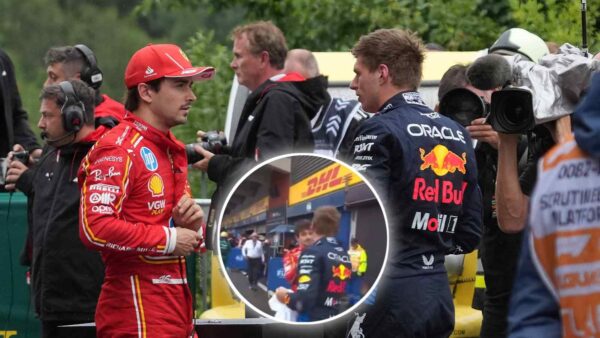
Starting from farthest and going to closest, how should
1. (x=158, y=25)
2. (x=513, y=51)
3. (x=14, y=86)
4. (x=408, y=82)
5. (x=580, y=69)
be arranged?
(x=158, y=25) → (x=14, y=86) → (x=513, y=51) → (x=408, y=82) → (x=580, y=69)

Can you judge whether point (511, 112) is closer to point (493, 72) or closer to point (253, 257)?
point (493, 72)

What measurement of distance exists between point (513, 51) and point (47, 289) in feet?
8.75

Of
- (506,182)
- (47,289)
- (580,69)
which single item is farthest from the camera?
(47,289)

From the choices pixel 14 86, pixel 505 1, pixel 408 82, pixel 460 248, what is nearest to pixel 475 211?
pixel 460 248

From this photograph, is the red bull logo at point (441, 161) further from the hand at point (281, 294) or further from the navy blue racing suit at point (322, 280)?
the hand at point (281, 294)

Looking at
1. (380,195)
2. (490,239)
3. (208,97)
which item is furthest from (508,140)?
(208,97)

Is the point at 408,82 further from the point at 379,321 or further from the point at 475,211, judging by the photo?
the point at 379,321

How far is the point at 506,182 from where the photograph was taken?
6238 mm

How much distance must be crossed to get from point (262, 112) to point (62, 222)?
3.96 ft

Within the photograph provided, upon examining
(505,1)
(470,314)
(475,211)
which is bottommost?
(470,314)

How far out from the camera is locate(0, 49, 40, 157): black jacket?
10.1 m

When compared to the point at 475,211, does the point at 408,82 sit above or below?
above

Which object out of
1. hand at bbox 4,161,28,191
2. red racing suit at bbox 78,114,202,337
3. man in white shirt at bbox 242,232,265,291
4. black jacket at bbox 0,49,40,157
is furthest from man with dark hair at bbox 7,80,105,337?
black jacket at bbox 0,49,40,157

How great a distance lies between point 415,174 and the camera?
20.9ft
